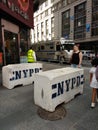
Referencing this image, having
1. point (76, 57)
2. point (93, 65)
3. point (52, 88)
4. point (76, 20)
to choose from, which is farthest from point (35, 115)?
point (76, 20)

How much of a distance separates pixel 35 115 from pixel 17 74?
295 cm

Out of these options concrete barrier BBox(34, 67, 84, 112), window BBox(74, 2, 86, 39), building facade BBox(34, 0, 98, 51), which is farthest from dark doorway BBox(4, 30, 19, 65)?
window BBox(74, 2, 86, 39)

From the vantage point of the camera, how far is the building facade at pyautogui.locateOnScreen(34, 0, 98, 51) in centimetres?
3519

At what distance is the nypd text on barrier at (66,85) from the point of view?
14.2 ft

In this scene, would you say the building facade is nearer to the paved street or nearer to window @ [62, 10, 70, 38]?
window @ [62, 10, 70, 38]

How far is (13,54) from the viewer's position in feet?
40.8

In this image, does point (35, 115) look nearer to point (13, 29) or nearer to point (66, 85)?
point (66, 85)

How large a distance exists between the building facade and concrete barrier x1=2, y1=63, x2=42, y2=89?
28545mm

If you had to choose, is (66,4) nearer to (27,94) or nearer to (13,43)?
(13,43)

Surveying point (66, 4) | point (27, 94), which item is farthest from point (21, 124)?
point (66, 4)

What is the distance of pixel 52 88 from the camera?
13.7 feet

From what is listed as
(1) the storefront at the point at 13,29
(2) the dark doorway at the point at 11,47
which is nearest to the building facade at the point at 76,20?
(1) the storefront at the point at 13,29

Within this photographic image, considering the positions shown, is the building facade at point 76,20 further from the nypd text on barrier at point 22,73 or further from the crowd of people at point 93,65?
the nypd text on barrier at point 22,73

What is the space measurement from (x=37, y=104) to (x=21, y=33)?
10168 mm
